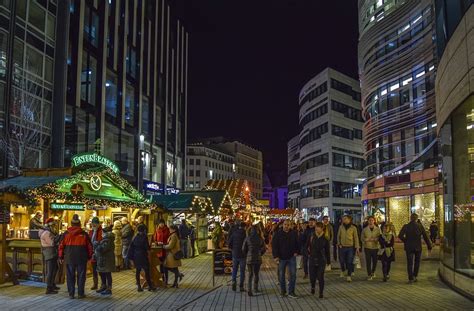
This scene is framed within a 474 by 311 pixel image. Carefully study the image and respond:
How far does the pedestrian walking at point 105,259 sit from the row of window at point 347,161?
225ft

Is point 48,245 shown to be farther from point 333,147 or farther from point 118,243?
point 333,147

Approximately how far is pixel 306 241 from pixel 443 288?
3928 mm

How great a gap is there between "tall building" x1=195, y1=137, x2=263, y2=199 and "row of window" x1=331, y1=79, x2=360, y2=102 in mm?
60863

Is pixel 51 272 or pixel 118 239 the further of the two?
pixel 118 239

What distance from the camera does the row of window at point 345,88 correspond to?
265 ft

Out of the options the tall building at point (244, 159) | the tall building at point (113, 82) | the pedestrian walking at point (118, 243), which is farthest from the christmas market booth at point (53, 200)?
the tall building at point (244, 159)

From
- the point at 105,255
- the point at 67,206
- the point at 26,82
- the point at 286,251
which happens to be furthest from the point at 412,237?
the point at 26,82

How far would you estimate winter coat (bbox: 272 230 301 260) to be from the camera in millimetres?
12031

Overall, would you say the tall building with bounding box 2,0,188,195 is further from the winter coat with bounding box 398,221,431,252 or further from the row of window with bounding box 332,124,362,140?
the row of window with bounding box 332,124,362,140

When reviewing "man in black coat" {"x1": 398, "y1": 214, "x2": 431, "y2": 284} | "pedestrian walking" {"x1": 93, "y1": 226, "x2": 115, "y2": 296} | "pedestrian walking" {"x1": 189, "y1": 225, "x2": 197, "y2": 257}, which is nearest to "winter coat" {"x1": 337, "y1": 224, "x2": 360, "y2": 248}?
"man in black coat" {"x1": 398, "y1": 214, "x2": 431, "y2": 284}

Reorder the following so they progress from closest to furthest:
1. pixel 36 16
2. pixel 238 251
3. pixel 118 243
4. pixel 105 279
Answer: pixel 105 279, pixel 238 251, pixel 118 243, pixel 36 16

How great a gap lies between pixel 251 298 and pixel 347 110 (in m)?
73.1

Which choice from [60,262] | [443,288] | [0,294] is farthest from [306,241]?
[0,294]

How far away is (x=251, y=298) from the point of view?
12.1 m
